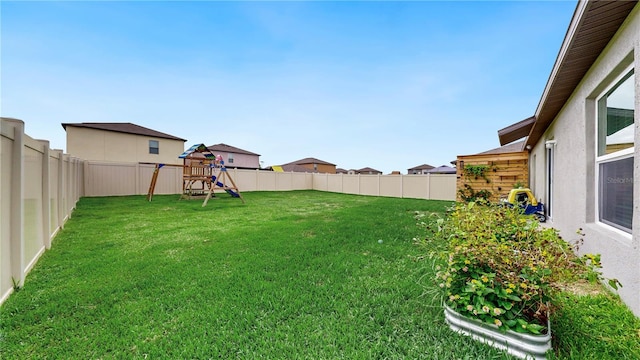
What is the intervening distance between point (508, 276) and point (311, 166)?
4185cm

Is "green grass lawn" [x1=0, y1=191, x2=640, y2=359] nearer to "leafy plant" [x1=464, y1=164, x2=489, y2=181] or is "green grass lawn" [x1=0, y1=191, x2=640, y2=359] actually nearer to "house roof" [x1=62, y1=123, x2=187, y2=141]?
"leafy plant" [x1=464, y1=164, x2=489, y2=181]

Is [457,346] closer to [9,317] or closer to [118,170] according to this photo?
[9,317]

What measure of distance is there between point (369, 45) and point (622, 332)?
1061 centimetres

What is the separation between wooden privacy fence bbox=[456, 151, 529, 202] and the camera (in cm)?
955

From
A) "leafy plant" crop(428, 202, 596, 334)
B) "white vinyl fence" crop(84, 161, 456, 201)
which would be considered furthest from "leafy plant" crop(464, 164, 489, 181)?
"leafy plant" crop(428, 202, 596, 334)

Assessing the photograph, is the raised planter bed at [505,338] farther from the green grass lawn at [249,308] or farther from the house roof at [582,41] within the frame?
the house roof at [582,41]

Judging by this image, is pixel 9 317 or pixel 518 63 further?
pixel 518 63

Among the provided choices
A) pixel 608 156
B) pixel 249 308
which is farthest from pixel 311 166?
pixel 249 308

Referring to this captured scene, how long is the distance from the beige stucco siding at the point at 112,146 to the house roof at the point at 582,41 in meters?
22.0

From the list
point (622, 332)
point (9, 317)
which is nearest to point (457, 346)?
point (622, 332)

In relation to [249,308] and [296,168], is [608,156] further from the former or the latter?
[296,168]

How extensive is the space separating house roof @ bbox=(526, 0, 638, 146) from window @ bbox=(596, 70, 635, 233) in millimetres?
484

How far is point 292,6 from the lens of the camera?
26.1 ft

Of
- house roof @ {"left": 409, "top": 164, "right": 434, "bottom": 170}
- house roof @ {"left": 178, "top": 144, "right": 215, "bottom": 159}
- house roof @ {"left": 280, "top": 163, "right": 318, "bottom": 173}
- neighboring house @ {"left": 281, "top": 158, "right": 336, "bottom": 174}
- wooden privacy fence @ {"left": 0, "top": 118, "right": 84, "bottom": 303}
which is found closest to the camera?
wooden privacy fence @ {"left": 0, "top": 118, "right": 84, "bottom": 303}
